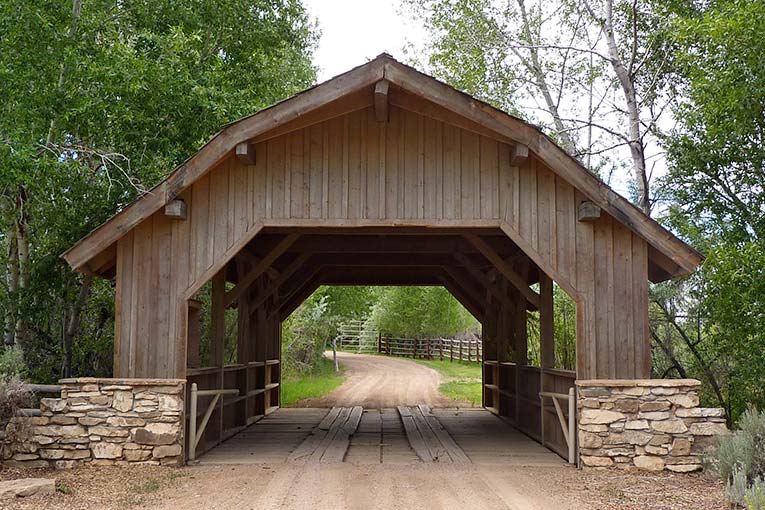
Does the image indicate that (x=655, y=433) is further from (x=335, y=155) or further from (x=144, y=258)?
(x=144, y=258)

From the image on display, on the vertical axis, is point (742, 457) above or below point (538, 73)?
below

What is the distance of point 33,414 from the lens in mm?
7914

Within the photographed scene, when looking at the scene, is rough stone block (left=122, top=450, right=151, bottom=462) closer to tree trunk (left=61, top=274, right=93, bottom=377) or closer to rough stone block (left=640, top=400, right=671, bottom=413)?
tree trunk (left=61, top=274, right=93, bottom=377)

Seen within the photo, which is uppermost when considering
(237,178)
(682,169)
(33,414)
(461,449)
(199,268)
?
(682,169)

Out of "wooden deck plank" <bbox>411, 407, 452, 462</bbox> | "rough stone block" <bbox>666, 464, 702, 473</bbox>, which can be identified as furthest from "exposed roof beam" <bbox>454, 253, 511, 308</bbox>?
"rough stone block" <bbox>666, 464, 702, 473</bbox>

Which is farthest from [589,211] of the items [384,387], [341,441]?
[384,387]

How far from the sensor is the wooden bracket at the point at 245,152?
26.6ft

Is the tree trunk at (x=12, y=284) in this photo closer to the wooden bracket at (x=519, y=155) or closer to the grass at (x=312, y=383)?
the grass at (x=312, y=383)

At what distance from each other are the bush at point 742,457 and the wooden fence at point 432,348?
25.1 m

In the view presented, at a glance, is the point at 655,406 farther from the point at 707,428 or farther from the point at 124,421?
the point at 124,421

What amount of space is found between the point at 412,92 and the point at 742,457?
15.5ft

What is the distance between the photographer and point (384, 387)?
21594mm

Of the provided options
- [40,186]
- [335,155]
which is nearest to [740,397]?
[335,155]

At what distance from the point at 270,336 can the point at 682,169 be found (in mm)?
8094
